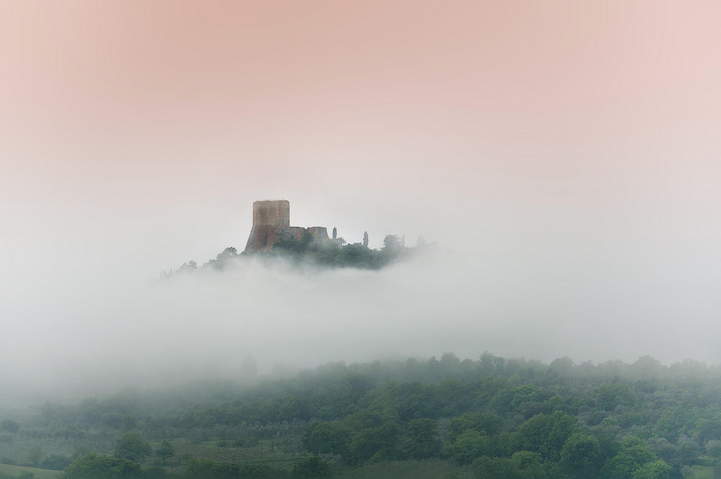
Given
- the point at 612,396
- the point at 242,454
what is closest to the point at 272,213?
the point at 242,454

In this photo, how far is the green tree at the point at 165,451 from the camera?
109 feet

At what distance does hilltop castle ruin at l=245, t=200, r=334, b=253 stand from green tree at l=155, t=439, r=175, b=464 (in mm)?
12559

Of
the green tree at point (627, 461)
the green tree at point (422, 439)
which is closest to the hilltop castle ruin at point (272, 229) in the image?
the green tree at point (422, 439)

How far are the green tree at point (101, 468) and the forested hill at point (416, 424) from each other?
0.08 metres

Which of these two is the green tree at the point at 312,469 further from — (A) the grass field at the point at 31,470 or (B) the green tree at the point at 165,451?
(A) the grass field at the point at 31,470

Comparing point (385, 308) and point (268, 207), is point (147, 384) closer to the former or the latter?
point (268, 207)

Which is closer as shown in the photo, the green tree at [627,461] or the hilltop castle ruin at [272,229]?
the green tree at [627,461]

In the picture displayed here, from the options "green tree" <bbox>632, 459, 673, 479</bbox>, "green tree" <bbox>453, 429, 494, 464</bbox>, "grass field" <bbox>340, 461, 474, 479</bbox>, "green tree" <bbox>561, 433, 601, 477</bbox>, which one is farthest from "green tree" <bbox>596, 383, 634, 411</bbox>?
"grass field" <bbox>340, 461, 474, 479</bbox>

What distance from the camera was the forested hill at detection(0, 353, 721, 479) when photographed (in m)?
32.4

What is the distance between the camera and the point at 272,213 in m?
43.4

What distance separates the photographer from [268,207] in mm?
43469

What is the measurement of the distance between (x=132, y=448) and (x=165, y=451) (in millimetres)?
1529

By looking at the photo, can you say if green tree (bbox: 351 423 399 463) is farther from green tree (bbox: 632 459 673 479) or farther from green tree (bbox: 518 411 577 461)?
green tree (bbox: 632 459 673 479)

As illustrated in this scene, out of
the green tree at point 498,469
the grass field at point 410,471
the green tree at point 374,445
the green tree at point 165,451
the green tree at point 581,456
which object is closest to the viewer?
the green tree at point 498,469
